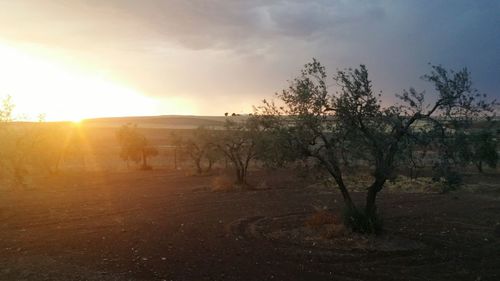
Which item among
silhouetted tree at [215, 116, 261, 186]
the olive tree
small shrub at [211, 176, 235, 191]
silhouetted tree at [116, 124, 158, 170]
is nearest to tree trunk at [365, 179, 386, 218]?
the olive tree

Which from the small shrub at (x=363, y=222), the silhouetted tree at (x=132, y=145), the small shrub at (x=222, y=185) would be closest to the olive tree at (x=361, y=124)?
the small shrub at (x=363, y=222)

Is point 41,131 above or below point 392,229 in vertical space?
above

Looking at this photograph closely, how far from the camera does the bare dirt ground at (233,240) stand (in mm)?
12508

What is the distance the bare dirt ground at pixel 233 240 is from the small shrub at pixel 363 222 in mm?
488

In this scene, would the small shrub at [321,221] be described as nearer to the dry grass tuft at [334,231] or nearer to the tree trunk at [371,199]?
the dry grass tuft at [334,231]

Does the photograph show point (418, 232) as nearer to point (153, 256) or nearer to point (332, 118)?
point (332, 118)

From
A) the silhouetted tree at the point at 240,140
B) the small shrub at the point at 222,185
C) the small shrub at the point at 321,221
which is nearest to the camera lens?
the small shrub at the point at 321,221

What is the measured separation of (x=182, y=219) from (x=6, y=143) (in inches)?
756

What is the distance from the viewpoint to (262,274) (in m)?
12.2

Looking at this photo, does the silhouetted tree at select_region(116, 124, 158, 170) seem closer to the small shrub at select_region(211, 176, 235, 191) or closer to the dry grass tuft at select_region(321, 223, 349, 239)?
the small shrub at select_region(211, 176, 235, 191)

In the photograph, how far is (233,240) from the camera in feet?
53.1

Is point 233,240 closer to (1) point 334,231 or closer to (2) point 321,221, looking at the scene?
(1) point 334,231

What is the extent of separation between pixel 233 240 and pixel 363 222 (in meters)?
4.31

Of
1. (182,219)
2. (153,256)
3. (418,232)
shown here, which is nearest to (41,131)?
(182,219)
